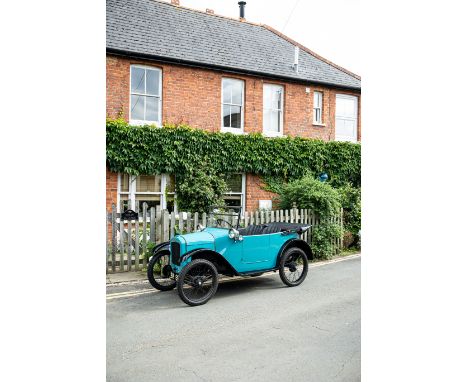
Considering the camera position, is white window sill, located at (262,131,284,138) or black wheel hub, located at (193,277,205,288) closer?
black wheel hub, located at (193,277,205,288)

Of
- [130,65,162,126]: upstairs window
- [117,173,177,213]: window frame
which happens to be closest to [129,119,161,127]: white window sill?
[130,65,162,126]: upstairs window

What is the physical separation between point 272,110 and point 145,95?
3484mm

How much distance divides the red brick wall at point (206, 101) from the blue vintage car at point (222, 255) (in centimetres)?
384

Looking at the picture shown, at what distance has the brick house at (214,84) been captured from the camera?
28.5 ft

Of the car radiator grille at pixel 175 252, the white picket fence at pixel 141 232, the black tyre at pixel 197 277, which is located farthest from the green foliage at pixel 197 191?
the black tyre at pixel 197 277

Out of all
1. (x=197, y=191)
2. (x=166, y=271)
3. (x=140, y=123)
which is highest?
(x=140, y=123)

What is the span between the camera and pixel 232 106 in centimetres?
990

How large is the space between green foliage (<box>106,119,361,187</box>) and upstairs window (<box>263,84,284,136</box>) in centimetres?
42

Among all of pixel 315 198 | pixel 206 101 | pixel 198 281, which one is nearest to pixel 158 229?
pixel 198 281

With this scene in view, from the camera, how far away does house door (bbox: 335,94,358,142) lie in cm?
1140

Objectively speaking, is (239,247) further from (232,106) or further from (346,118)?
(346,118)

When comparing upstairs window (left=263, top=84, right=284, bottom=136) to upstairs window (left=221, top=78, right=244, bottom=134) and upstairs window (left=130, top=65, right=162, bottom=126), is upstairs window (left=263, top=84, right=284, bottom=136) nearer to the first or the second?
upstairs window (left=221, top=78, right=244, bottom=134)
